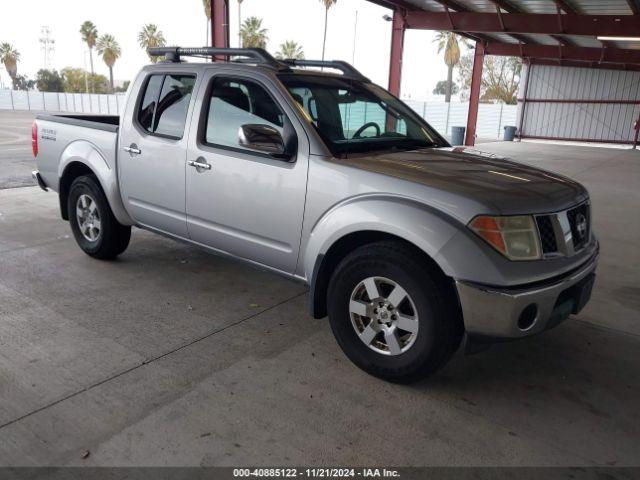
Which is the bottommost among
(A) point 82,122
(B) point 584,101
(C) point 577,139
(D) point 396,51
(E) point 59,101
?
Answer: (C) point 577,139

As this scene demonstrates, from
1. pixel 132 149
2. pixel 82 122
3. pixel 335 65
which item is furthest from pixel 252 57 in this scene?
pixel 82 122

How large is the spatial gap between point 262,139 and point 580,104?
97.8 feet

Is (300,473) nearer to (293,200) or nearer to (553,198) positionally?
(293,200)

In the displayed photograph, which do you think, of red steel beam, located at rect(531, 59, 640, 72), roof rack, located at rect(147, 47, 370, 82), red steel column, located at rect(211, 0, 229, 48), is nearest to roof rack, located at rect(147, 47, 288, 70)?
roof rack, located at rect(147, 47, 370, 82)

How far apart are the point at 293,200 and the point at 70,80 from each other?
91046 mm

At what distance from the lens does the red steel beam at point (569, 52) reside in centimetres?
2292

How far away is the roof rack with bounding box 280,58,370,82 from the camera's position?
167 inches

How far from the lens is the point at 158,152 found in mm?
4074

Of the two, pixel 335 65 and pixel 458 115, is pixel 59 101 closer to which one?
pixel 458 115

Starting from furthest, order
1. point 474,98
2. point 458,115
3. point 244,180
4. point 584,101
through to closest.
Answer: point 458,115 → point 584,101 → point 474,98 → point 244,180

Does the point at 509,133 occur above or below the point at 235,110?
below

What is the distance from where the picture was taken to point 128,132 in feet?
14.3

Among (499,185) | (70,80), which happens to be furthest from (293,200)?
(70,80)

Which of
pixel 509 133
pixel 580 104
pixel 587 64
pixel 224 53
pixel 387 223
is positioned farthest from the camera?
pixel 509 133
